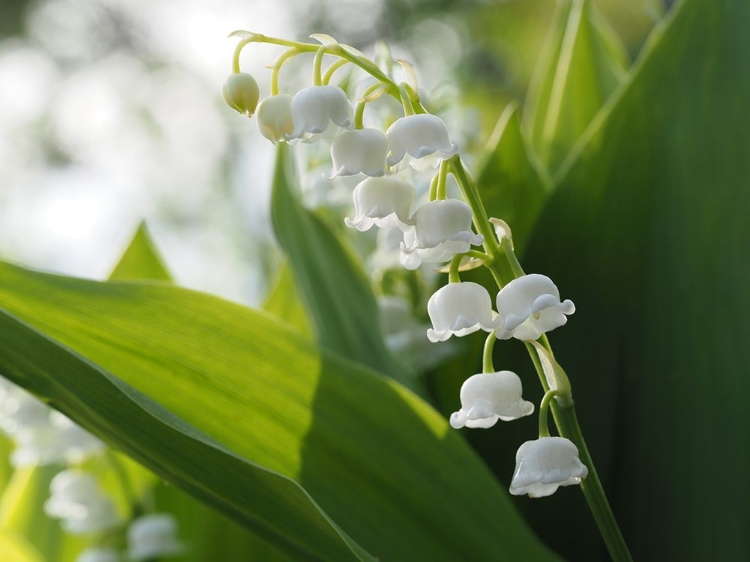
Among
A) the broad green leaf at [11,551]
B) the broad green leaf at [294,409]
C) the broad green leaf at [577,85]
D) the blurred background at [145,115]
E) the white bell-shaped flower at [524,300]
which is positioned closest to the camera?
the white bell-shaped flower at [524,300]

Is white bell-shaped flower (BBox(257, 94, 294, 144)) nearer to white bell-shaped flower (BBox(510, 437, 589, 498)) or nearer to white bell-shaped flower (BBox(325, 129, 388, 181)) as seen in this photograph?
white bell-shaped flower (BBox(325, 129, 388, 181))

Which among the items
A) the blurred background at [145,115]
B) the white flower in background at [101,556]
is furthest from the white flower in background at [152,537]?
the blurred background at [145,115]

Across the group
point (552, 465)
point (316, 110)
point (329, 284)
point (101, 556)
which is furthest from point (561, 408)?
point (101, 556)

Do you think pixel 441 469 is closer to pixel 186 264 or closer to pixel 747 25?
pixel 747 25

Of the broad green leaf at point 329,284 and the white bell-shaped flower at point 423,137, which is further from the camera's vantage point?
the broad green leaf at point 329,284

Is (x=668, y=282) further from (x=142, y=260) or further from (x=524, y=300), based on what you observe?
(x=142, y=260)

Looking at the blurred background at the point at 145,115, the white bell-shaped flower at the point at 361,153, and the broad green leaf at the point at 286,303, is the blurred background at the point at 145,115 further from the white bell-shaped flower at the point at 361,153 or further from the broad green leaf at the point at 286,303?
the white bell-shaped flower at the point at 361,153
